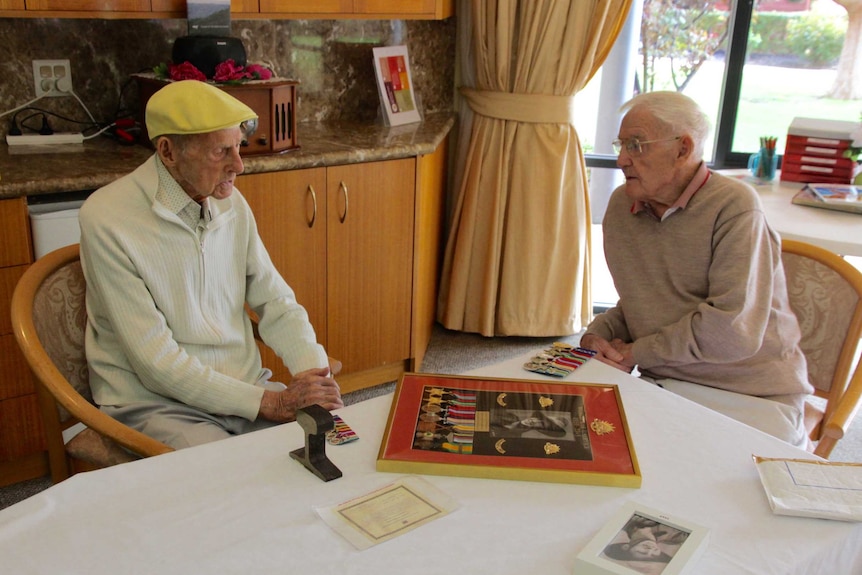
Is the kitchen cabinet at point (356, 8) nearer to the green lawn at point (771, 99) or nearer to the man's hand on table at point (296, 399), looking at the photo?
the green lawn at point (771, 99)

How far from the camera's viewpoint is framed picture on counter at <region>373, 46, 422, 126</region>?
3.43 m

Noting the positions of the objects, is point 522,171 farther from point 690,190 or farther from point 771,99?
point 690,190

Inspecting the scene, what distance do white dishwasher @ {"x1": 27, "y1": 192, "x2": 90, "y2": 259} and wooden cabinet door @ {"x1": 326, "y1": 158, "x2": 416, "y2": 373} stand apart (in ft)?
2.79

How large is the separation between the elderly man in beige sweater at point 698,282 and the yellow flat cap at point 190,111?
94 centimetres

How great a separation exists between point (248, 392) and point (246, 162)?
1.03 m

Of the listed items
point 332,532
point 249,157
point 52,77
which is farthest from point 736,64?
point 332,532

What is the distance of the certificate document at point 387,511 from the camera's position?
3.93 feet

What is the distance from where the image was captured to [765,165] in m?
3.25

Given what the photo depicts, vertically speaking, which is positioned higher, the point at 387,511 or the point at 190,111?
the point at 190,111

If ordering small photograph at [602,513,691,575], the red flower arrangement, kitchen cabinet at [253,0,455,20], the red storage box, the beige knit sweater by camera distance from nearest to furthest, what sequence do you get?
small photograph at [602,513,691,575], the beige knit sweater, the red flower arrangement, kitchen cabinet at [253,0,455,20], the red storage box

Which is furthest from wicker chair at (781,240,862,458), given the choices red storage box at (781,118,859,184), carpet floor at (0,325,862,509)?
red storage box at (781,118,859,184)

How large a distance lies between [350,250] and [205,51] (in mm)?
821

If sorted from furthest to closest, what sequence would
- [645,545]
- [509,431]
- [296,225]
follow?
[296,225] → [509,431] → [645,545]

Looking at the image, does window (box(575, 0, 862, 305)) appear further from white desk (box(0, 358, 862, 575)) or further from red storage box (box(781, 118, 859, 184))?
white desk (box(0, 358, 862, 575))
